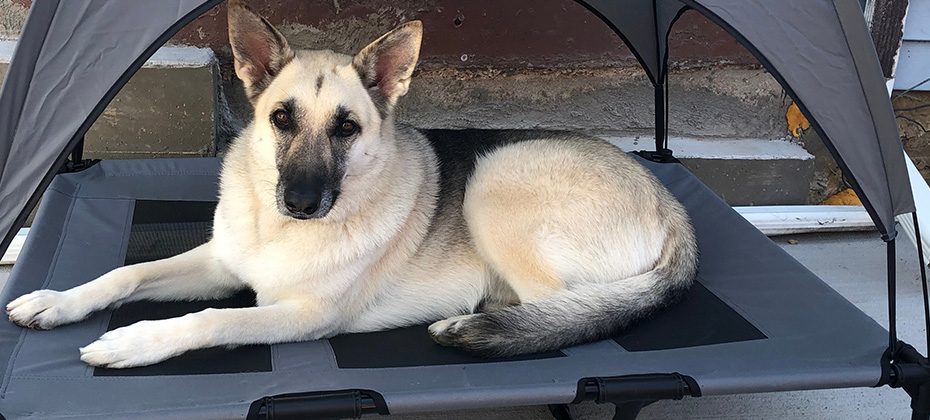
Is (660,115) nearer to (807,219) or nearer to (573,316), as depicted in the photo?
(807,219)

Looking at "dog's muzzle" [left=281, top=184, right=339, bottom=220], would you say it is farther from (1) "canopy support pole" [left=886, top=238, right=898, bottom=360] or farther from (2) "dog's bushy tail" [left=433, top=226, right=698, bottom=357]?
(1) "canopy support pole" [left=886, top=238, right=898, bottom=360]

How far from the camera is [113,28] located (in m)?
1.78

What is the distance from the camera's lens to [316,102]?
6.63 ft

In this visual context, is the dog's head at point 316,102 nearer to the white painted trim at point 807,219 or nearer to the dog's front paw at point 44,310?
the dog's front paw at point 44,310

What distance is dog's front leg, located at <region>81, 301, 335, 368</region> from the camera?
6.10 ft

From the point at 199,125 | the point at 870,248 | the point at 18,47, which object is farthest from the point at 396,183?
the point at 870,248

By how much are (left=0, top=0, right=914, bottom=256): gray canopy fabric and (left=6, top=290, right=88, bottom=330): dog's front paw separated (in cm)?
32

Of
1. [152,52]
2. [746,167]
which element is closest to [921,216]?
[746,167]

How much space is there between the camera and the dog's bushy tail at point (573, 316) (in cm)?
202

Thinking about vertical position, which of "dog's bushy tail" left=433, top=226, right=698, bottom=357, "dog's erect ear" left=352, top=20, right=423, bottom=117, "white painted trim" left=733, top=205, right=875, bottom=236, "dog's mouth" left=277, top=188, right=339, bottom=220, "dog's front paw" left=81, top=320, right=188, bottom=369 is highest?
"dog's erect ear" left=352, top=20, right=423, bottom=117

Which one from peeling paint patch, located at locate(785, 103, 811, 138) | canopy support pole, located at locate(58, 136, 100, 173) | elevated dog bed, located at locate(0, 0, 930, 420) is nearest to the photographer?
elevated dog bed, located at locate(0, 0, 930, 420)

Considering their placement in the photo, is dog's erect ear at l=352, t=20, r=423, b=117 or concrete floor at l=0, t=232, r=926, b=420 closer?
dog's erect ear at l=352, t=20, r=423, b=117

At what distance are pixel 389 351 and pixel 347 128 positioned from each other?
666mm

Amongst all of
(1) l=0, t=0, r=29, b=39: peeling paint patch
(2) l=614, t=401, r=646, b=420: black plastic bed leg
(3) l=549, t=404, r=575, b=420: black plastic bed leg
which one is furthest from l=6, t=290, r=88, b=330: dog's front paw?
(1) l=0, t=0, r=29, b=39: peeling paint patch
